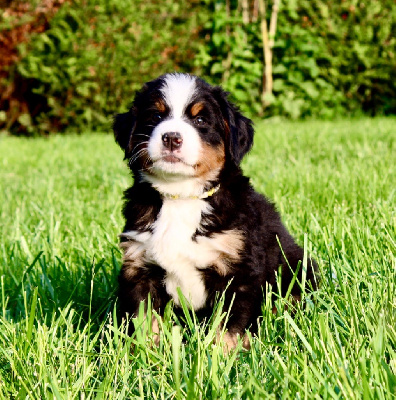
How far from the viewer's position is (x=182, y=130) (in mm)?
2623

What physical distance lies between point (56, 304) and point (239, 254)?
2.78ft

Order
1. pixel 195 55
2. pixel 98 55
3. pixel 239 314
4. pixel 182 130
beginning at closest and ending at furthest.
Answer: pixel 239 314 → pixel 182 130 → pixel 98 55 → pixel 195 55

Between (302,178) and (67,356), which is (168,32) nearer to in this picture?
(302,178)

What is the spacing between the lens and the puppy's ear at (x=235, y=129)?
281 centimetres

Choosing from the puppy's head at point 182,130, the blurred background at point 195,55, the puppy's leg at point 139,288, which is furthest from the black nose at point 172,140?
the blurred background at point 195,55

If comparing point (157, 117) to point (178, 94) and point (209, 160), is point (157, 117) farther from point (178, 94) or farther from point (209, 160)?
point (209, 160)

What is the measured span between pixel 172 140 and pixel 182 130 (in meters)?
0.07

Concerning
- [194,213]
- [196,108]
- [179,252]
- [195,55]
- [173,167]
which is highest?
[195,55]

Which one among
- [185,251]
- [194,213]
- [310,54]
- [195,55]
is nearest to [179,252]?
[185,251]

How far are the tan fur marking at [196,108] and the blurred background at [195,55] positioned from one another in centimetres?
723

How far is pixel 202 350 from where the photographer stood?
6.30 feet

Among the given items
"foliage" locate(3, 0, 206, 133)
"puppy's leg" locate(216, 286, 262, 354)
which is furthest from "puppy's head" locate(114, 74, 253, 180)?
"foliage" locate(3, 0, 206, 133)

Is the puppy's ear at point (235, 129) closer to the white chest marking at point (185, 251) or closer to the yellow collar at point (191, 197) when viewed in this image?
the yellow collar at point (191, 197)

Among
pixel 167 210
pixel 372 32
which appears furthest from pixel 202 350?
pixel 372 32
